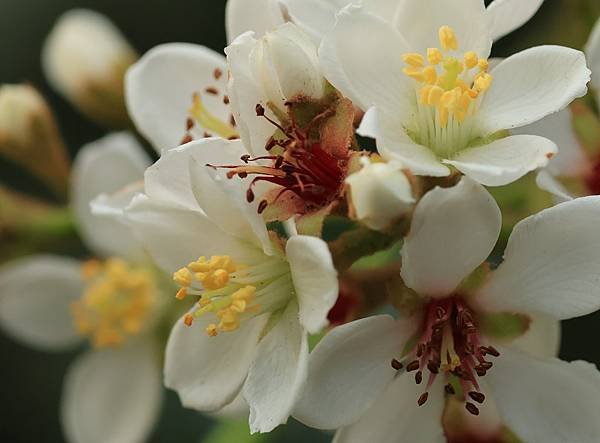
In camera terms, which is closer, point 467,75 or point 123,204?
point 467,75

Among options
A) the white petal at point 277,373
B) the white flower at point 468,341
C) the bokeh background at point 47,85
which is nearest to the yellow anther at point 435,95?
the white flower at point 468,341

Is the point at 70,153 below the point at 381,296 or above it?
below

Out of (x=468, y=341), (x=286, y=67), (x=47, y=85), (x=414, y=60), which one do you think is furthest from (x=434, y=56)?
(x=47, y=85)

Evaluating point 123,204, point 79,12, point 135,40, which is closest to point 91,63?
point 79,12

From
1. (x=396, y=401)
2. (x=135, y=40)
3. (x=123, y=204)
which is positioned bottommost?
(x=135, y=40)

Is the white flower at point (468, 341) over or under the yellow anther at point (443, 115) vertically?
under

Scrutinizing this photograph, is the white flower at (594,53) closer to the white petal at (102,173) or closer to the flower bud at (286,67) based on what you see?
the flower bud at (286,67)

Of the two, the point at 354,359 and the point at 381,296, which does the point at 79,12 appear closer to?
the point at 381,296

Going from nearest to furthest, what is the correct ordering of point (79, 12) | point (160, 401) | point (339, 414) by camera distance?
1. point (339, 414)
2. point (160, 401)
3. point (79, 12)
